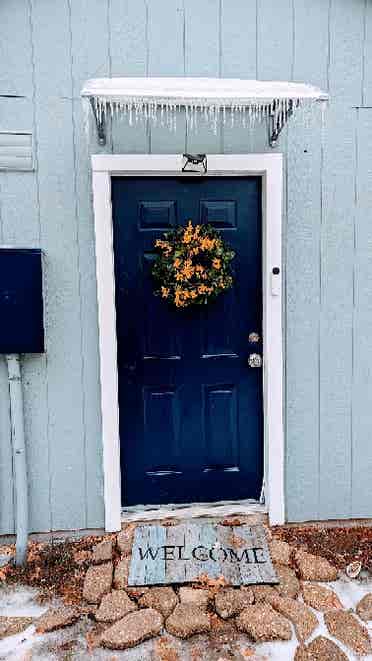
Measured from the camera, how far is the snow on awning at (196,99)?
2.03 m

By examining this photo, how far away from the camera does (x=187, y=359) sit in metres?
2.71

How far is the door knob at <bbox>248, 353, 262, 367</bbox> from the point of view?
2717 mm

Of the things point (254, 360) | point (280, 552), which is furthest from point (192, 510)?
point (254, 360)

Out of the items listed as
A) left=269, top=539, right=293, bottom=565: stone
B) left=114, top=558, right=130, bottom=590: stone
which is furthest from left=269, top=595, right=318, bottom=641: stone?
left=114, top=558, right=130, bottom=590: stone

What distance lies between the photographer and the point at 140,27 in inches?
95.9

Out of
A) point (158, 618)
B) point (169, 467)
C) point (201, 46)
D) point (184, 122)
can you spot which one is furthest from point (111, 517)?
point (201, 46)

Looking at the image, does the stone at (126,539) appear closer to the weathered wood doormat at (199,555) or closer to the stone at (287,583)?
the weathered wood doormat at (199,555)

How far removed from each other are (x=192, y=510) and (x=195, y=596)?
2.05ft

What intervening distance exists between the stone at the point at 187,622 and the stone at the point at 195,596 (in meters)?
0.03

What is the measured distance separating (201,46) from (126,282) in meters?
1.22

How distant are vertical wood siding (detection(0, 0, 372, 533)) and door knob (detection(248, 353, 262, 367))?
152 mm

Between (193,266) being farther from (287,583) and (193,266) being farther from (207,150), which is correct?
(287,583)

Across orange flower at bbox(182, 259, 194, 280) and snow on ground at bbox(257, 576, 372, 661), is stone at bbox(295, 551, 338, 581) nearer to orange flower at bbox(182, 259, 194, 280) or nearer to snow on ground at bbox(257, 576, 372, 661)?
→ snow on ground at bbox(257, 576, 372, 661)

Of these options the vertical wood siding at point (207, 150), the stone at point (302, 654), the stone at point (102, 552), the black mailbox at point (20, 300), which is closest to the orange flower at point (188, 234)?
the vertical wood siding at point (207, 150)
